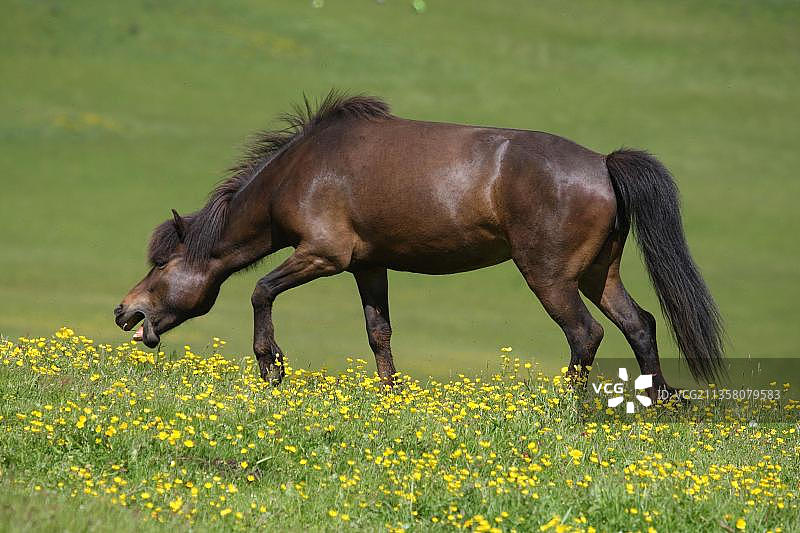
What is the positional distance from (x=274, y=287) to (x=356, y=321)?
9123 millimetres

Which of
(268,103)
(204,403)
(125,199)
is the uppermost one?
Result: (268,103)

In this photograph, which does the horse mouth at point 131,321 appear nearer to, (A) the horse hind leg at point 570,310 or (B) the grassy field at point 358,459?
(B) the grassy field at point 358,459

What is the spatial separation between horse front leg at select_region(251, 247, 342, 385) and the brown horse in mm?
14

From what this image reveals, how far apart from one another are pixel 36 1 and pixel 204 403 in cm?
4159

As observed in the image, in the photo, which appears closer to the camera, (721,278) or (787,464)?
(787,464)

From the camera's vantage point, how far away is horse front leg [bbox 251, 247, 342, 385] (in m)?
10.1

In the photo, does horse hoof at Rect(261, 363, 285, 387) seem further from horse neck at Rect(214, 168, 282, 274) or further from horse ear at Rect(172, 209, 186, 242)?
horse ear at Rect(172, 209, 186, 242)

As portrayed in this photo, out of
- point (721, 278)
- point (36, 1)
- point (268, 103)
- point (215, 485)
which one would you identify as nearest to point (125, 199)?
point (268, 103)

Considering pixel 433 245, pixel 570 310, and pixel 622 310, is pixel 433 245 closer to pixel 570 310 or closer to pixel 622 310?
pixel 570 310

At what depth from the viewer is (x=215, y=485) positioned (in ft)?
22.7

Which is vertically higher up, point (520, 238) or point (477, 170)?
point (477, 170)

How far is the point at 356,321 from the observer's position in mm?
19312

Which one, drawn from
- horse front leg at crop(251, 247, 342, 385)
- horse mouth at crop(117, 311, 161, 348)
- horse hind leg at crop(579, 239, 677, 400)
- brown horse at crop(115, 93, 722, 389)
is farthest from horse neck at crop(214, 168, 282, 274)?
horse hind leg at crop(579, 239, 677, 400)

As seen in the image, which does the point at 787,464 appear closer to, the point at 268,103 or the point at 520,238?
the point at 520,238
